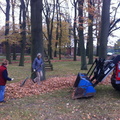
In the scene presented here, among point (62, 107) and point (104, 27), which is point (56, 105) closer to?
point (62, 107)

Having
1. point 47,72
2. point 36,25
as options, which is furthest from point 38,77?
point 47,72

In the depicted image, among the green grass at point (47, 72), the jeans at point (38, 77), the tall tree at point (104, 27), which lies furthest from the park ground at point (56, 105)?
the green grass at point (47, 72)

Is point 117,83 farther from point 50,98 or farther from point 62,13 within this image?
point 62,13

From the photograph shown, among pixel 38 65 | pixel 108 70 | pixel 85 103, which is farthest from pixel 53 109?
pixel 38 65

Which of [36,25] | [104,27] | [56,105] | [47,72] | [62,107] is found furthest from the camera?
[47,72]

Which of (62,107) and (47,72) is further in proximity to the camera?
(47,72)

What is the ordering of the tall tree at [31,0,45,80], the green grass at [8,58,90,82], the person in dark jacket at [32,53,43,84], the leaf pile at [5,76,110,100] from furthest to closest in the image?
1. the green grass at [8,58,90,82]
2. the tall tree at [31,0,45,80]
3. the person in dark jacket at [32,53,43,84]
4. the leaf pile at [5,76,110,100]

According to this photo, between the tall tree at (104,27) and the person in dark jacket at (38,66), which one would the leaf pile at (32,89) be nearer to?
the person in dark jacket at (38,66)

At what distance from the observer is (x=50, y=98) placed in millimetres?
7098

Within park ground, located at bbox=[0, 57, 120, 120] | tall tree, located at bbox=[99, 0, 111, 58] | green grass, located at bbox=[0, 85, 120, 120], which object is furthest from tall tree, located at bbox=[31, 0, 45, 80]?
tall tree, located at bbox=[99, 0, 111, 58]

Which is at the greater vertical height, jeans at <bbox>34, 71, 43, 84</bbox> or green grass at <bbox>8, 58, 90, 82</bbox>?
jeans at <bbox>34, 71, 43, 84</bbox>

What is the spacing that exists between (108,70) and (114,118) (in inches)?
87.3

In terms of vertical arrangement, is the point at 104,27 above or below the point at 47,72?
above

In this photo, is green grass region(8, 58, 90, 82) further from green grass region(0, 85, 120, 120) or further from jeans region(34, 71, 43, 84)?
green grass region(0, 85, 120, 120)
